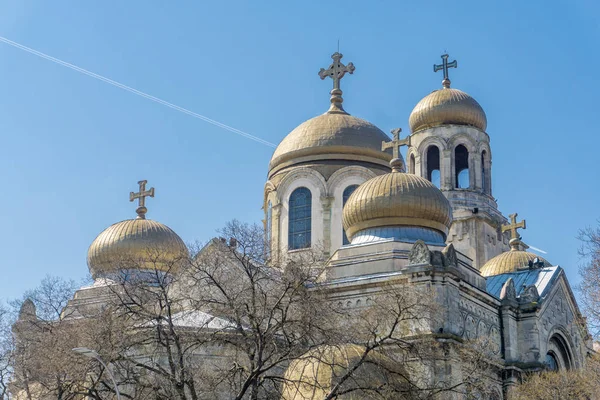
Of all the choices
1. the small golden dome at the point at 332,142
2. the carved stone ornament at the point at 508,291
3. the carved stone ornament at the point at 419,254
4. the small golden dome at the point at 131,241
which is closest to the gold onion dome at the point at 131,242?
the small golden dome at the point at 131,241

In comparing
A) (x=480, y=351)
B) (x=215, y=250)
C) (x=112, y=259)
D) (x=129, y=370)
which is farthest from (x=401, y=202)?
(x=129, y=370)

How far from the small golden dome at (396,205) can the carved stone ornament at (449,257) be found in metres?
2.57

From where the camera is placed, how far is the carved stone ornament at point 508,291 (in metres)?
31.0

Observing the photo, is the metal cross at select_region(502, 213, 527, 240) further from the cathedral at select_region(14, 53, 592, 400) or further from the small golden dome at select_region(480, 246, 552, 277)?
the small golden dome at select_region(480, 246, 552, 277)

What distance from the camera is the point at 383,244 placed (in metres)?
29.3

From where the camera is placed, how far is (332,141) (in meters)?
35.3

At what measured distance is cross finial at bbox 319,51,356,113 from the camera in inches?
1465

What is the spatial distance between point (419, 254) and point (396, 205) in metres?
2.98

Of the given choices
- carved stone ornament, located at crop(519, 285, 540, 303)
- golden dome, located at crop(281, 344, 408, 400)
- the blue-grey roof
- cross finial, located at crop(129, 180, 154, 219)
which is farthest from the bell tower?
golden dome, located at crop(281, 344, 408, 400)

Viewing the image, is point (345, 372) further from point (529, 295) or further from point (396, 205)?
point (529, 295)

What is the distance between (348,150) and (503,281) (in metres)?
6.75

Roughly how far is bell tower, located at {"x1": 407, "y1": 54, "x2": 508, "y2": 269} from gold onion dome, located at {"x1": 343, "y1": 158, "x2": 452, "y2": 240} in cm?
834

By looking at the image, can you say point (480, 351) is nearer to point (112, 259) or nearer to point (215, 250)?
point (215, 250)

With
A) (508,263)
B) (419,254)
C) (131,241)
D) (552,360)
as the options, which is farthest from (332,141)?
(552,360)
